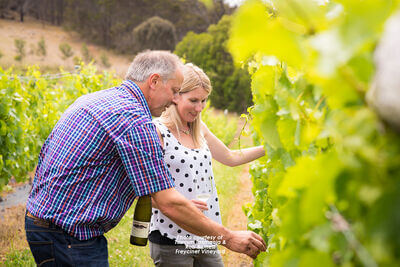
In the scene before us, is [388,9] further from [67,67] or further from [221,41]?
[67,67]

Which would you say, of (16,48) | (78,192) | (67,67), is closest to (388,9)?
(78,192)

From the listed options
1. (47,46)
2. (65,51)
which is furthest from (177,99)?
(47,46)

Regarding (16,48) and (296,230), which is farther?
(16,48)

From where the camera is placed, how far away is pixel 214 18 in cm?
3669

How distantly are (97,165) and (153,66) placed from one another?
686 mm

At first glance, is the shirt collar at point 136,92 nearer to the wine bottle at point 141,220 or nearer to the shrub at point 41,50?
the wine bottle at point 141,220

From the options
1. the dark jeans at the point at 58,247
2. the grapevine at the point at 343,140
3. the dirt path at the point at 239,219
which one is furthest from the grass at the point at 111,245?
the grapevine at the point at 343,140

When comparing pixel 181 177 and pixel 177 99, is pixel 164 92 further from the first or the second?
pixel 181 177

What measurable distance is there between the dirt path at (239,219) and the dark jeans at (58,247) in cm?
326

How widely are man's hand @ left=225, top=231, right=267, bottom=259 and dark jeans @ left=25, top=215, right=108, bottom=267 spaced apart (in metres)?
0.73

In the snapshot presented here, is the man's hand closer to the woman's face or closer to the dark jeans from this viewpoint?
the dark jeans

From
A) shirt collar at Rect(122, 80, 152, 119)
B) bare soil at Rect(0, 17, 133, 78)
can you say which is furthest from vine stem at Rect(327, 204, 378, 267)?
bare soil at Rect(0, 17, 133, 78)

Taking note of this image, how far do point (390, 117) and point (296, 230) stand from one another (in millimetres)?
305

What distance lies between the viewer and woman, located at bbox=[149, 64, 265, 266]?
248 cm
